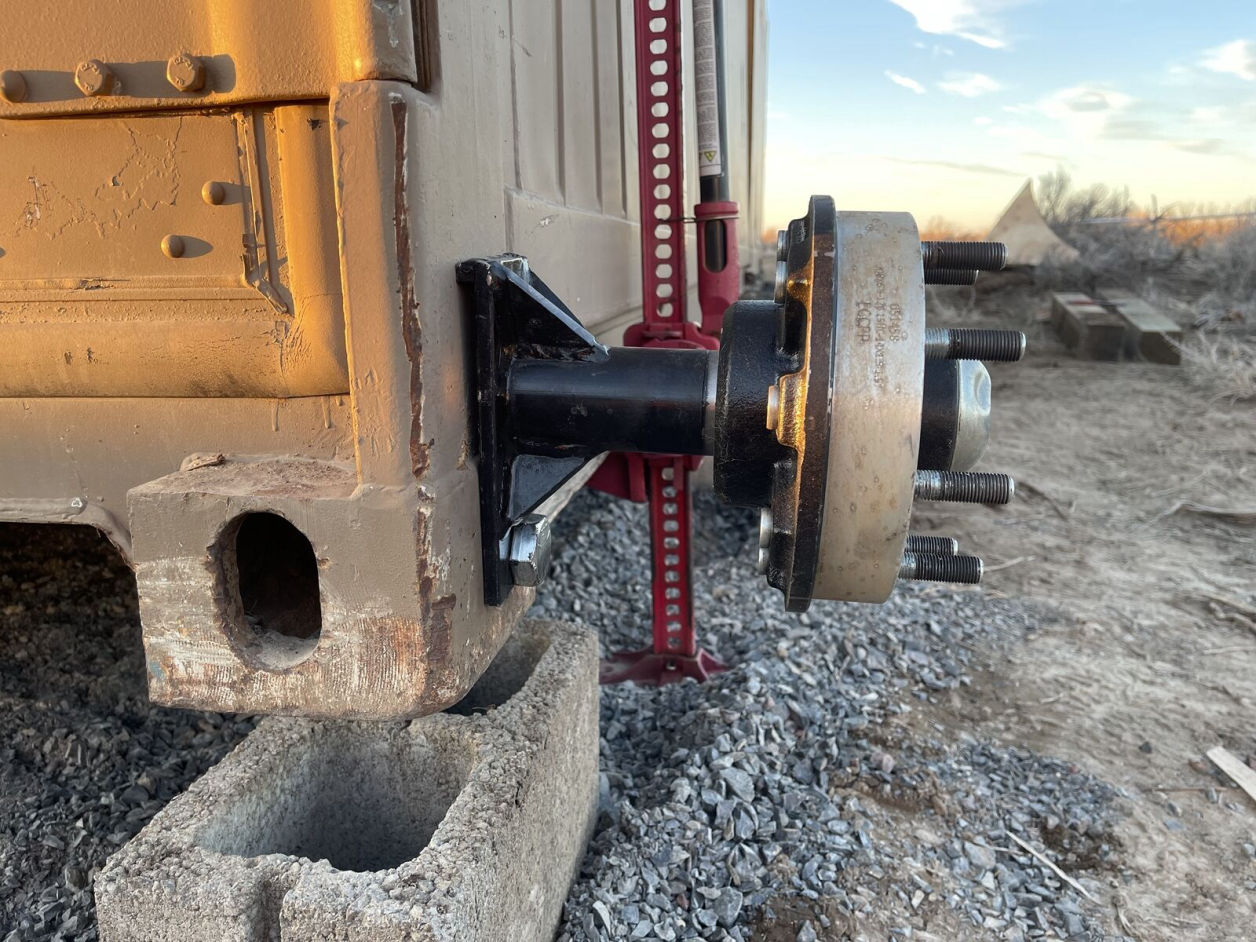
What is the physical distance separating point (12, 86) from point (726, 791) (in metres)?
2.15

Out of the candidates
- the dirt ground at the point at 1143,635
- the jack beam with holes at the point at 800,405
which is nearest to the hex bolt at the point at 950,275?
the jack beam with holes at the point at 800,405

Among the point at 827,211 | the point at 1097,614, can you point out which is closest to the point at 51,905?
the point at 827,211

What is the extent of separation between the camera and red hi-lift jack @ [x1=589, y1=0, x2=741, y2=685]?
2.61 m

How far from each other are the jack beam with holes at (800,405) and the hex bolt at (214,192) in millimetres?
338

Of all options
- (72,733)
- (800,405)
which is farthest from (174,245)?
(72,733)

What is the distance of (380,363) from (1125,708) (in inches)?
127

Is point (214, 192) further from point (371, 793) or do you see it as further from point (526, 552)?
point (371, 793)

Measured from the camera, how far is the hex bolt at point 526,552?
4.40 feet

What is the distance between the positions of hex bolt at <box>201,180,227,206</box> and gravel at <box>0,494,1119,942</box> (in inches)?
59.0

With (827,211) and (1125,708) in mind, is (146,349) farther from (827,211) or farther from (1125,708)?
(1125,708)

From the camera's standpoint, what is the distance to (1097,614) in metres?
4.11

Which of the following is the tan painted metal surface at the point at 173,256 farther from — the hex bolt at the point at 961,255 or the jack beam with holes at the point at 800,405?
the hex bolt at the point at 961,255

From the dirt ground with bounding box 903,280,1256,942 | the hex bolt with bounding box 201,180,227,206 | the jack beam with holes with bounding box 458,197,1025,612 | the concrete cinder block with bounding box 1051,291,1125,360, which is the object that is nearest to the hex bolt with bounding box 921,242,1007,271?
the jack beam with holes with bounding box 458,197,1025,612

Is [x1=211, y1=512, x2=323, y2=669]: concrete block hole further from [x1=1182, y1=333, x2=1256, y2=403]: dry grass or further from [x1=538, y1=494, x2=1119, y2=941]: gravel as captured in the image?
[x1=1182, y1=333, x2=1256, y2=403]: dry grass
